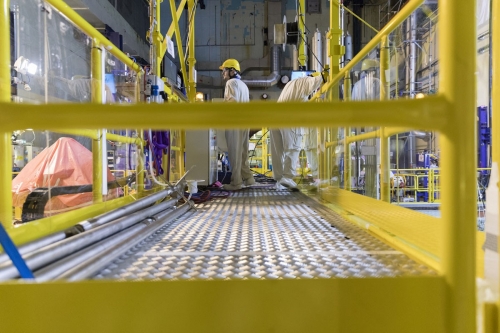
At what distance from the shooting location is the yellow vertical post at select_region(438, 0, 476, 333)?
0.85 metres

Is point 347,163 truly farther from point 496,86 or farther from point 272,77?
point 272,77

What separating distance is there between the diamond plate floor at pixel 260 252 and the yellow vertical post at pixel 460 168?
39 centimetres

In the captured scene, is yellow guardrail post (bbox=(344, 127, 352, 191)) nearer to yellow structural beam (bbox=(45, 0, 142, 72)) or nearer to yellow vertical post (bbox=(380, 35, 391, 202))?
yellow vertical post (bbox=(380, 35, 391, 202))

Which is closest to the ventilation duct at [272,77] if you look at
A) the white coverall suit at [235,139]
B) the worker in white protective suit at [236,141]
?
the worker in white protective suit at [236,141]

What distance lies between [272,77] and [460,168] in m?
12.0

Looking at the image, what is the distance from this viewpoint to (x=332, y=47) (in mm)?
3885

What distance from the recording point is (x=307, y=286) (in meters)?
0.91

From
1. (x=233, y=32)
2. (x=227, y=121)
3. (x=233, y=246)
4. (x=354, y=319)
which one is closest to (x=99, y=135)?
(x=233, y=246)

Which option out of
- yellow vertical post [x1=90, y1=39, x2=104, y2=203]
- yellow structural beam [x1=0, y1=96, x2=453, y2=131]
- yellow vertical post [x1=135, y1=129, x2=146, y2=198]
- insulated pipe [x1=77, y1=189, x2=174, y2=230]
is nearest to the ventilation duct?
yellow vertical post [x1=135, y1=129, x2=146, y2=198]

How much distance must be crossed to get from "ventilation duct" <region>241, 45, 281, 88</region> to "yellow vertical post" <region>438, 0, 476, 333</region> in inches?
462

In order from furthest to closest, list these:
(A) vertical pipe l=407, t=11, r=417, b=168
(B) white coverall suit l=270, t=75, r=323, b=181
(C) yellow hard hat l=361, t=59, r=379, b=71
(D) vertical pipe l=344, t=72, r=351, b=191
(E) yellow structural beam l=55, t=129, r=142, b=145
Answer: (A) vertical pipe l=407, t=11, r=417, b=168 → (B) white coverall suit l=270, t=75, r=323, b=181 → (C) yellow hard hat l=361, t=59, r=379, b=71 → (D) vertical pipe l=344, t=72, r=351, b=191 → (E) yellow structural beam l=55, t=129, r=142, b=145

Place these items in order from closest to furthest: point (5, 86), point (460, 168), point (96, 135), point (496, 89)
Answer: point (460, 168), point (496, 89), point (5, 86), point (96, 135)

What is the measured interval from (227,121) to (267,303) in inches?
19.4

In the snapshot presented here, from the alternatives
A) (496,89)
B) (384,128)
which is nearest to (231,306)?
(496,89)
